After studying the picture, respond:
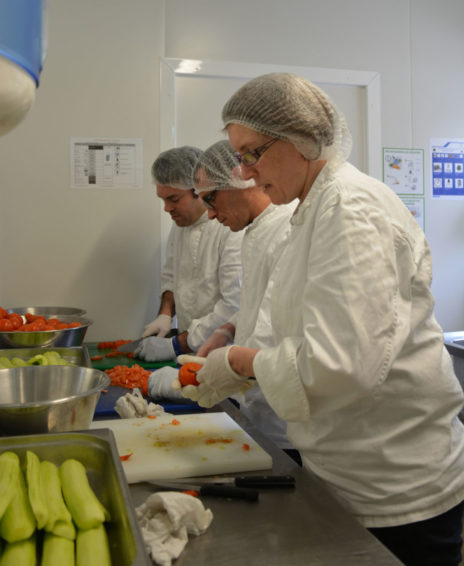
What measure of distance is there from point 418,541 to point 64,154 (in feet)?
8.63

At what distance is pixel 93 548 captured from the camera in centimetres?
65

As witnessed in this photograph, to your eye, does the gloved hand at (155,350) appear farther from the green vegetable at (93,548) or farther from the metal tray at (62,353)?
the green vegetable at (93,548)

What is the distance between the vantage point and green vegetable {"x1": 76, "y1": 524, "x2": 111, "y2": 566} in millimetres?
627

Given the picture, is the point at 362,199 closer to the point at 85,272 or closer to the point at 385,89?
the point at 85,272

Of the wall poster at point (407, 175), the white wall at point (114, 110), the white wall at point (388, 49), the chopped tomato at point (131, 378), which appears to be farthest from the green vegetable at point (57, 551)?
the wall poster at point (407, 175)

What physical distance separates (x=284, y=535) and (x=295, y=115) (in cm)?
81

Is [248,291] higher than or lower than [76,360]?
higher

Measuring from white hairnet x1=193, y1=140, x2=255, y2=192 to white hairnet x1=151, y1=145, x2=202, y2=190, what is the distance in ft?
1.87

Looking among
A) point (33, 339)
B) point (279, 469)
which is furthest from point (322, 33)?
point (279, 469)

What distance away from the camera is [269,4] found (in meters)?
3.12

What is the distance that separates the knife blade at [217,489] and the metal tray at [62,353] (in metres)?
0.82

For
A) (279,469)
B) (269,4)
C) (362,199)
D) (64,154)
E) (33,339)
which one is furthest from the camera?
(269,4)

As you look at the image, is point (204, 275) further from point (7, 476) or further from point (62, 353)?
point (7, 476)

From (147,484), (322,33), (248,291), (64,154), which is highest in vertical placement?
(322,33)
